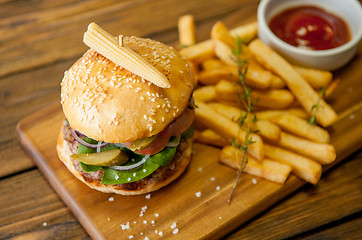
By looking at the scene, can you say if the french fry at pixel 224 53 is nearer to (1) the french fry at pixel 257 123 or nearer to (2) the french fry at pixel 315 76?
(1) the french fry at pixel 257 123

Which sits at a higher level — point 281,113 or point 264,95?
point 264,95

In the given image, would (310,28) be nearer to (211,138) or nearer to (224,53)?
(224,53)

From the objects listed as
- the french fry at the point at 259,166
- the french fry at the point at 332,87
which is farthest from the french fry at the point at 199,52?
the french fry at the point at 332,87

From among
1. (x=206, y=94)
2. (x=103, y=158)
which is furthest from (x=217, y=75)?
(x=103, y=158)

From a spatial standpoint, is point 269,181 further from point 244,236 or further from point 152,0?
point 152,0

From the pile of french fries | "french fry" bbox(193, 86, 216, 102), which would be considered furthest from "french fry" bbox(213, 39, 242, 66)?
"french fry" bbox(193, 86, 216, 102)

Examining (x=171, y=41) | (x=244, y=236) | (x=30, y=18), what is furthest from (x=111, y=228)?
(x=30, y=18)
